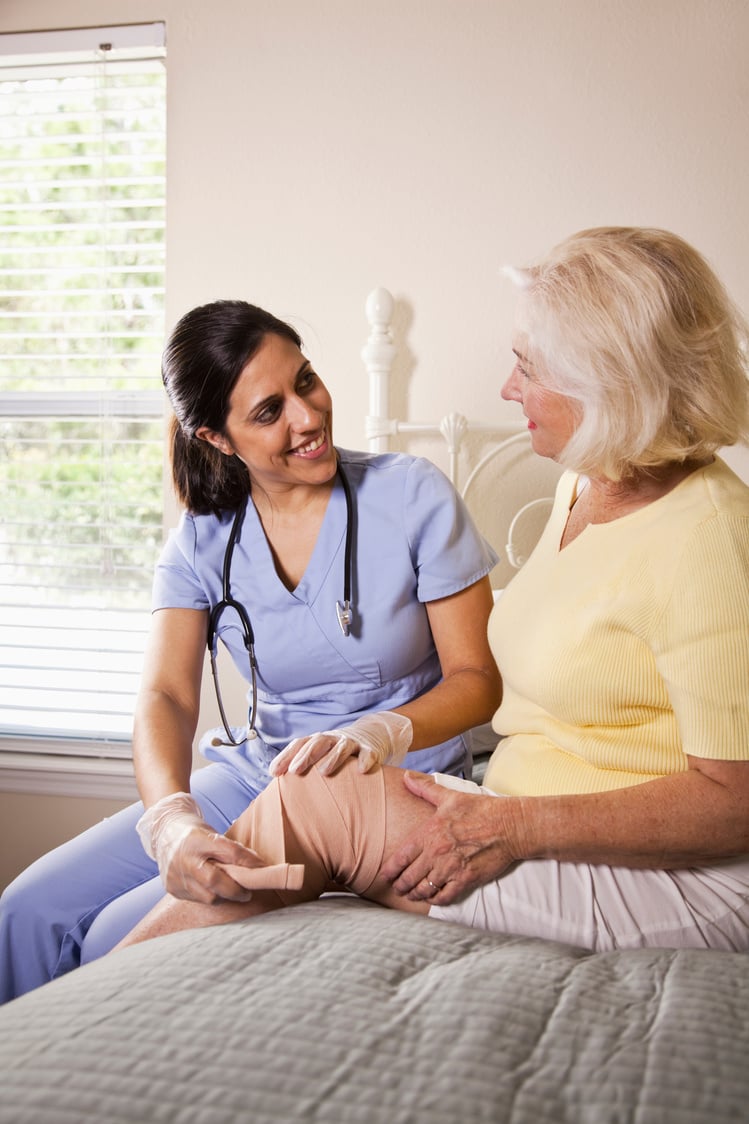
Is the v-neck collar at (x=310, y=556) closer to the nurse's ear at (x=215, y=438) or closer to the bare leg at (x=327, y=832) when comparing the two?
the nurse's ear at (x=215, y=438)

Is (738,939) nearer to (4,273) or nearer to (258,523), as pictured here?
(258,523)

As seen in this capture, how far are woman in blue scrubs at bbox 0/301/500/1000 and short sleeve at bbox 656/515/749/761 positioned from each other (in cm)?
45

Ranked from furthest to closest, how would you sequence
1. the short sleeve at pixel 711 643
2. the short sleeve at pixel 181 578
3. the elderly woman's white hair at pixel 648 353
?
the short sleeve at pixel 181 578 → the elderly woman's white hair at pixel 648 353 → the short sleeve at pixel 711 643

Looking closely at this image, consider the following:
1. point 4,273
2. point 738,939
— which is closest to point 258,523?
point 738,939

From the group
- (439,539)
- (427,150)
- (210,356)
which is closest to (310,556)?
(439,539)

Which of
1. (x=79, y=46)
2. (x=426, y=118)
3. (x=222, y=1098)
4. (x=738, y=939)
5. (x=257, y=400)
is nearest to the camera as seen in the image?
(x=222, y=1098)

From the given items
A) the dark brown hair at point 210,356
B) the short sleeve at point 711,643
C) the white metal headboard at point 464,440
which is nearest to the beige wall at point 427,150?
the white metal headboard at point 464,440

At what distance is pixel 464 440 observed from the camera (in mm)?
2186

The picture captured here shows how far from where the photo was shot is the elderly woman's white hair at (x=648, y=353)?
3.51 feet

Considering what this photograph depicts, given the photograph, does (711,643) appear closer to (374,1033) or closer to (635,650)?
(635,650)

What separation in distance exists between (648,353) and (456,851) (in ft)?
1.85

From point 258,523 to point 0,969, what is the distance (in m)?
0.73

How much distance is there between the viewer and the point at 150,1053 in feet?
2.09

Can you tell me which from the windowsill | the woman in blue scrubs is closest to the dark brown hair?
the woman in blue scrubs
